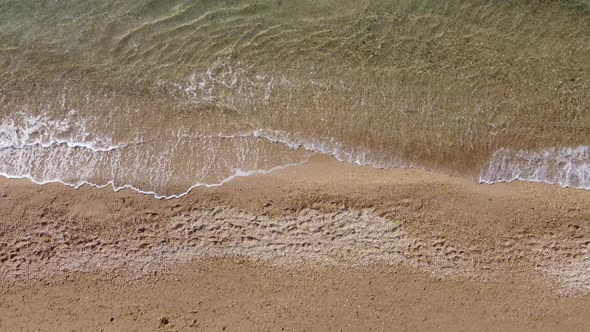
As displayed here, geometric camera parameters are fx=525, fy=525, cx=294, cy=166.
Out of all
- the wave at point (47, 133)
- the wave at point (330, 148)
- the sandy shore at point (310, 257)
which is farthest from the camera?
the wave at point (47, 133)

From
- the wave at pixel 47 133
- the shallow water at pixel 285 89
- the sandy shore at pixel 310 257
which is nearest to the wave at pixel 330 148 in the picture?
the shallow water at pixel 285 89

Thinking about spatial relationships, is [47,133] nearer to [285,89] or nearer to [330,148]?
[285,89]

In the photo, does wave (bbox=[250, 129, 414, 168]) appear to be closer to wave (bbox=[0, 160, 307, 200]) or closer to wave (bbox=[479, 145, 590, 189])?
wave (bbox=[0, 160, 307, 200])

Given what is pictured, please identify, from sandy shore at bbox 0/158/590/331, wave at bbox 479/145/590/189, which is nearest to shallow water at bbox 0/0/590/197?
wave at bbox 479/145/590/189

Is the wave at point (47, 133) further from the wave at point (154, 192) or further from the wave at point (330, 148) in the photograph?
the wave at point (330, 148)

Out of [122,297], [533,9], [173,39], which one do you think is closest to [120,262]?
[122,297]

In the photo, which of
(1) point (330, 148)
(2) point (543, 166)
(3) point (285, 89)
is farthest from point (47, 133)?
(2) point (543, 166)

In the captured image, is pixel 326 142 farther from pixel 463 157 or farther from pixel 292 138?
pixel 463 157
